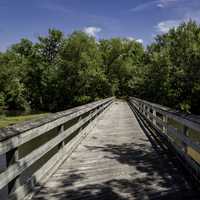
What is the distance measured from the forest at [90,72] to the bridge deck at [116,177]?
25.7 metres

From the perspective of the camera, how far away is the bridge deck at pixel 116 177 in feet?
13.2

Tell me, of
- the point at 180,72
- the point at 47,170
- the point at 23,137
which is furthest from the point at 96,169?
the point at 180,72

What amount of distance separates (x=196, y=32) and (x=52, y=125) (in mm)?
36371

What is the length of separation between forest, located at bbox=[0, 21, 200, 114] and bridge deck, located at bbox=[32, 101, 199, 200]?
25.7 m

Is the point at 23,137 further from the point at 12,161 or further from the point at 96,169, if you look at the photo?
the point at 96,169

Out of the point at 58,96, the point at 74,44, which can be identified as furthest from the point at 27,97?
the point at 74,44

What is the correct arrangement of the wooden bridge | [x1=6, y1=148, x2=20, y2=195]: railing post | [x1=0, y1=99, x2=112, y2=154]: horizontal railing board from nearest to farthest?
[x1=0, y1=99, x2=112, y2=154]: horizontal railing board < [x1=6, y1=148, x2=20, y2=195]: railing post < the wooden bridge

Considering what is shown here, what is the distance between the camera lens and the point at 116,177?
476cm

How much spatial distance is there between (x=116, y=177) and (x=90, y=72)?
40801 mm

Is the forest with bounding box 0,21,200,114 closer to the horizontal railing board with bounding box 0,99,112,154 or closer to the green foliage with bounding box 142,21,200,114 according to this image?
the green foliage with bounding box 142,21,200,114

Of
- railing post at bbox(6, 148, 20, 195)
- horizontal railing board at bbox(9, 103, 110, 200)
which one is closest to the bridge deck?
horizontal railing board at bbox(9, 103, 110, 200)

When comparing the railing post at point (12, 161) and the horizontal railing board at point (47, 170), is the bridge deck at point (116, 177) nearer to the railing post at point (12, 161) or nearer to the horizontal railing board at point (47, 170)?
the horizontal railing board at point (47, 170)

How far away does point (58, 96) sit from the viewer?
50.0 m

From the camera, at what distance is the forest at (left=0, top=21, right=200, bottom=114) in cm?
3353
